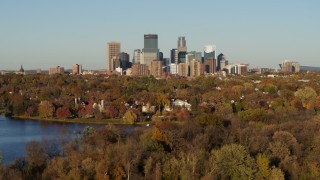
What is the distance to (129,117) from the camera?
44.0ft

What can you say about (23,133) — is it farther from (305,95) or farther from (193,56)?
(193,56)

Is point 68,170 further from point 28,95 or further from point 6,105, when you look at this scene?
point 28,95

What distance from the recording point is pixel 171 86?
21438 millimetres

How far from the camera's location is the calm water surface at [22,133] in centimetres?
830

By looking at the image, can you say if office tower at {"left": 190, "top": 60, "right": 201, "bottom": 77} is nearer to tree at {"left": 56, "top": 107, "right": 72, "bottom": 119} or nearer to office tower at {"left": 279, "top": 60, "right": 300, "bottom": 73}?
office tower at {"left": 279, "top": 60, "right": 300, "bottom": 73}

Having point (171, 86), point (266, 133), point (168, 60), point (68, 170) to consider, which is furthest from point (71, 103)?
point (168, 60)

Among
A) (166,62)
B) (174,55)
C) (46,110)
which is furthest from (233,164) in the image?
(166,62)

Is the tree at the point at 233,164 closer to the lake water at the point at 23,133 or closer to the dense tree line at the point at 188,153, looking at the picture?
the dense tree line at the point at 188,153

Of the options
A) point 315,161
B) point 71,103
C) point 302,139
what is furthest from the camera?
point 71,103

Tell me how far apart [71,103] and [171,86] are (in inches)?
261

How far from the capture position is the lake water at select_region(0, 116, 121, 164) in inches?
327

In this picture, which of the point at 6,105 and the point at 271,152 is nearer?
the point at 271,152

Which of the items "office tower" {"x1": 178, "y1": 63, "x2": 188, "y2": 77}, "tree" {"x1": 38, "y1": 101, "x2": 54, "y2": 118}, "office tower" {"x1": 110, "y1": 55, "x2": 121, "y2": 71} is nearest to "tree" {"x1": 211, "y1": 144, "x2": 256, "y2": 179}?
"tree" {"x1": 38, "y1": 101, "x2": 54, "y2": 118}

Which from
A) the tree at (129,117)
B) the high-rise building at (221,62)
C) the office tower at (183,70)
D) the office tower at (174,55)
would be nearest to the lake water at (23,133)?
the tree at (129,117)
